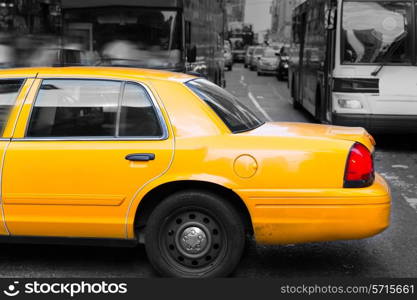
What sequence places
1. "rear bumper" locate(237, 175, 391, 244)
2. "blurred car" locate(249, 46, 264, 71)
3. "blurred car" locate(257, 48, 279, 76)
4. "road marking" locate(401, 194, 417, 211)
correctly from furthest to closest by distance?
"blurred car" locate(249, 46, 264, 71), "blurred car" locate(257, 48, 279, 76), "road marking" locate(401, 194, 417, 211), "rear bumper" locate(237, 175, 391, 244)

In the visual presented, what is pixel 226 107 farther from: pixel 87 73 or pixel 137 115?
pixel 87 73

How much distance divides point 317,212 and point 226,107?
3.63 ft

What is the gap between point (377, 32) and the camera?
11.2m

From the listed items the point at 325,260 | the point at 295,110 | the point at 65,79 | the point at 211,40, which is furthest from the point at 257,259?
the point at 211,40

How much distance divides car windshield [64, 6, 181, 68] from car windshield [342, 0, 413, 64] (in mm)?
3039

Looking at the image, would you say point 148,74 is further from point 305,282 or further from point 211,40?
point 211,40

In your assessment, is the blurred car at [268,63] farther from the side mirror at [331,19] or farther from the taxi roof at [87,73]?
the taxi roof at [87,73]

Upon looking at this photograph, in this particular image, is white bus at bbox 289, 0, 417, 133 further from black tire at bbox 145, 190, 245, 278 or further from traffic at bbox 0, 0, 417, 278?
black tire at bbox 145, 190, 245, 278

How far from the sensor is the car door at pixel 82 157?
476 centimetres

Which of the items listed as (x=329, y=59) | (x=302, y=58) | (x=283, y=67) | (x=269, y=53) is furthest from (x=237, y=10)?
(x=329, y=59)

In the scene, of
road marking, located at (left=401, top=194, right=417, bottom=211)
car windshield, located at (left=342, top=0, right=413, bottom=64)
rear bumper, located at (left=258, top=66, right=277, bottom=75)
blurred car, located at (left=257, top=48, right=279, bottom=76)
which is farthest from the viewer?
rear bumper, located at (left=258, top=66, right=277, bottom=75)

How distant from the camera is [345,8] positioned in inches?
448

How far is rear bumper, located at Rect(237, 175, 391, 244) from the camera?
4.64 meters

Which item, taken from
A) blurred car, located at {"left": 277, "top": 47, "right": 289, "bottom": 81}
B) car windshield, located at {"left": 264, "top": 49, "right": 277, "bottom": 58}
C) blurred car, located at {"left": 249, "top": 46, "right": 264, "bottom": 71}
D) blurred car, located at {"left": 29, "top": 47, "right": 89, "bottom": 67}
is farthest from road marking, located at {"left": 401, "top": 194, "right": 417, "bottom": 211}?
blurred car, located at {"left": 249, "top": 46, "right": 264, "bottom": 71}
